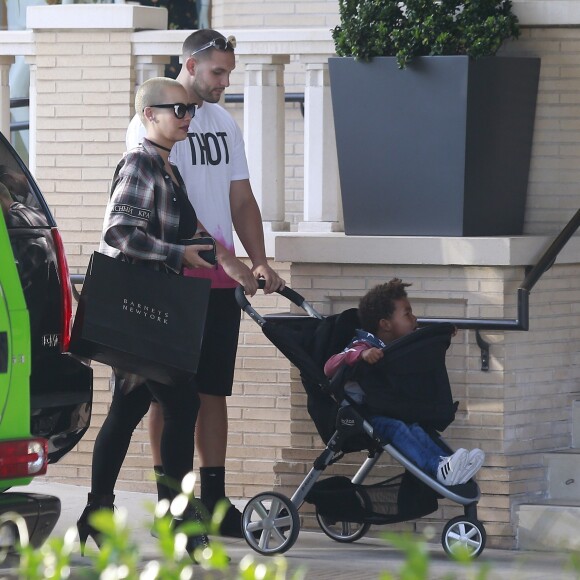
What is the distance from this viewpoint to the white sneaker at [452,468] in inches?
225

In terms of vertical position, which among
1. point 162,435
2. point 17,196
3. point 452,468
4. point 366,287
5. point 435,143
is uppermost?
point 435,143

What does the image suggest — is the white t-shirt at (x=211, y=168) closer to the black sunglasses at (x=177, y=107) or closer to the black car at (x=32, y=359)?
the black sunglasses at (x=177, y=107)

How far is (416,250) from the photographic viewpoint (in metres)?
6.46

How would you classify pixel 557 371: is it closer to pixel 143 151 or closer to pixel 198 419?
pixel 198 419

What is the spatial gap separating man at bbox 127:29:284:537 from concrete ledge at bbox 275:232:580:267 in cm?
25

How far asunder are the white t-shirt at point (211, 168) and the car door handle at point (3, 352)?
1.34 meters

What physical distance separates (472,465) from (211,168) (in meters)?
1.56

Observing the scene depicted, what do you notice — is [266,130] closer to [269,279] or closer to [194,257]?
[269,279]

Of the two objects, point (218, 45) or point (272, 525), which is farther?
point (218, 45)

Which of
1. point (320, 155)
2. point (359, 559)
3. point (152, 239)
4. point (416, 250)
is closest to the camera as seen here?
point (152, 239)

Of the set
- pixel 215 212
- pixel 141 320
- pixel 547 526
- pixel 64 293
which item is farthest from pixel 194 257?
pixel 547 526

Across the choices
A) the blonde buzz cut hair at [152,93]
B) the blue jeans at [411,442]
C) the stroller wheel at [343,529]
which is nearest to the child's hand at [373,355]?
the blue jeans at [411,442]

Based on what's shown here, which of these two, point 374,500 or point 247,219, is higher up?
point 247,219

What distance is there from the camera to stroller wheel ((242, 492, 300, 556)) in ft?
19.5
